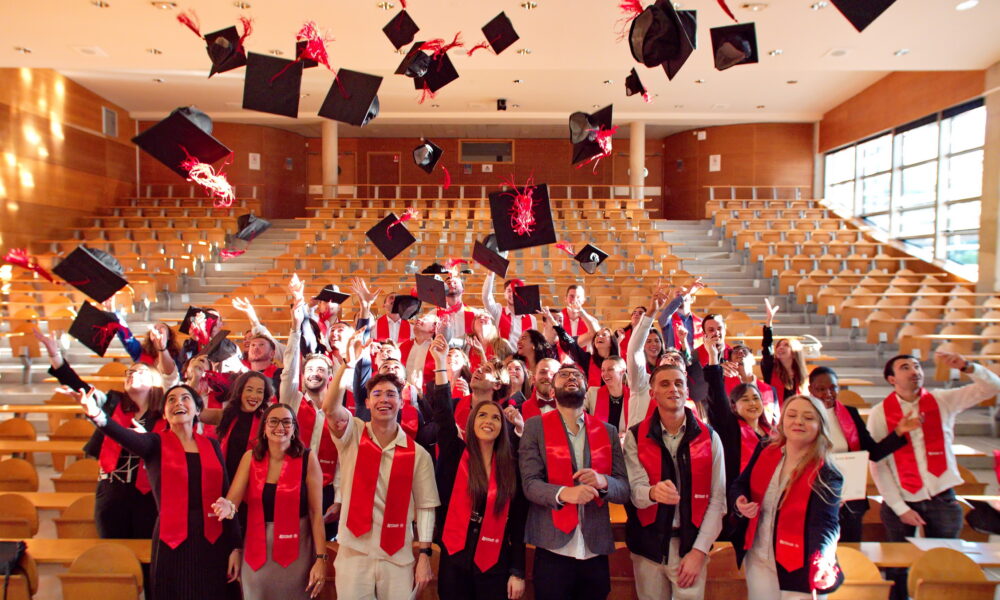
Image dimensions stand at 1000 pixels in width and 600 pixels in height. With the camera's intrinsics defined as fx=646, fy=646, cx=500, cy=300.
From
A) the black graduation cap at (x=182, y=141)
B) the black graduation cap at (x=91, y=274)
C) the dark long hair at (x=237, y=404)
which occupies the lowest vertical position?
the dark long hair at (x=237, y=404)

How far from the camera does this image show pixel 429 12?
711cm

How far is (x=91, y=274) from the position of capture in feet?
13.7

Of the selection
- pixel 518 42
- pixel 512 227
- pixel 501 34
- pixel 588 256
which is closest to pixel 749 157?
pixel 518 42

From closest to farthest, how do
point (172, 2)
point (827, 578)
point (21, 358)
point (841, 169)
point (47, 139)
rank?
point (827, 578), point (172, 2), point (21, 358), point (47, 139), point (841, 169)

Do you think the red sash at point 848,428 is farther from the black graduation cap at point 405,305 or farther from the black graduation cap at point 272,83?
the black graduation cap at point 272,83

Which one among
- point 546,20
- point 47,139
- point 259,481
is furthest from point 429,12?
point 47,139

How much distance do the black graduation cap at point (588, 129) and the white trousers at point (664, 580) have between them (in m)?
3.19

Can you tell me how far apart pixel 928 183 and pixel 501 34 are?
9.43 m

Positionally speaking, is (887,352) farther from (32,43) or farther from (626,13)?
(32,43)

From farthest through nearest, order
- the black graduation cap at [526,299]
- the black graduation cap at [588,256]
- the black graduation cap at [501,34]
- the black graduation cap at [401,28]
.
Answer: the black graduation cap at [588,256]
the black graduation cap at [501,34]
the black graduation cap at [526,299]
the black graduation cap at [401,28]

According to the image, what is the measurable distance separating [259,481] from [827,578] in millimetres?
2165

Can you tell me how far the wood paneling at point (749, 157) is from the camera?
15.7 metres

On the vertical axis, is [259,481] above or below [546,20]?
below

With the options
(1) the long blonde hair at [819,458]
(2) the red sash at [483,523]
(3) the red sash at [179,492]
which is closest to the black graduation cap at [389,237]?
(3) the red sash at [179,492]
